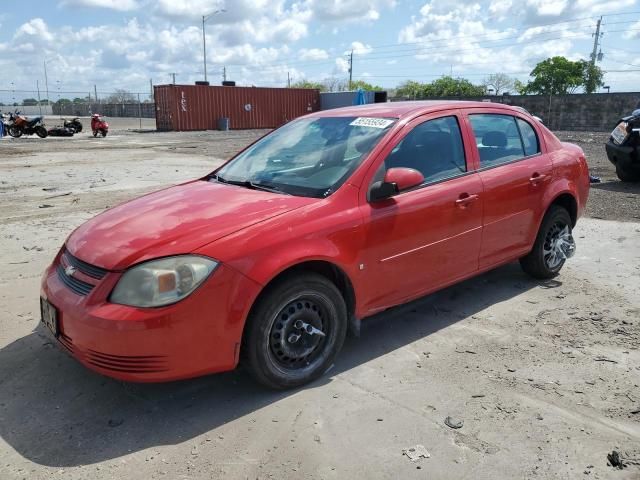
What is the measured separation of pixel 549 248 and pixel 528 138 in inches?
41.7

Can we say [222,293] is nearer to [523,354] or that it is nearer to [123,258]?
[123,258]

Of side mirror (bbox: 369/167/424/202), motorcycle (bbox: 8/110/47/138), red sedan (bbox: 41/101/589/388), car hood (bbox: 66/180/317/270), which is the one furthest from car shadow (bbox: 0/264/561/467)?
motorcycle (bbox: 8/110/47/138)

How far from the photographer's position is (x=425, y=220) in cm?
386

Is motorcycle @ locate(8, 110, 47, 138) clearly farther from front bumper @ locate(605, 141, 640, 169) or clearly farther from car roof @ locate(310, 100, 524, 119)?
car roof @ locate(310, 100, 524, 119)

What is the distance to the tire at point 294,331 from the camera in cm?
312

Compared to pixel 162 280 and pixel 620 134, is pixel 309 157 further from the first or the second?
pixel 620 134

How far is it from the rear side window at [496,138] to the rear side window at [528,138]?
6 centimetres

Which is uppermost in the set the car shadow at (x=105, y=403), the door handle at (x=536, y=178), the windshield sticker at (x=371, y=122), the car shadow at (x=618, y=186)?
the windshield sticker at (x=371, y=122)

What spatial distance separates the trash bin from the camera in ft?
121

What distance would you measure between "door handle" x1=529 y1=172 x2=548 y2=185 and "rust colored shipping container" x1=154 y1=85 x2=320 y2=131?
3288 centimetres

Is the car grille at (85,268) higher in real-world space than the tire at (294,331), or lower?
higher

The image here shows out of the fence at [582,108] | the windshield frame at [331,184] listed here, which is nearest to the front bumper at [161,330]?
the windshield frame at [331,184]

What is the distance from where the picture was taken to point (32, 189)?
10.6m

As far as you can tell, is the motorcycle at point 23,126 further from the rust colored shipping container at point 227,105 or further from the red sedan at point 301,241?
the red sedan at point 301,241
